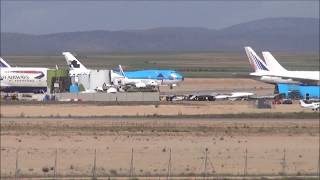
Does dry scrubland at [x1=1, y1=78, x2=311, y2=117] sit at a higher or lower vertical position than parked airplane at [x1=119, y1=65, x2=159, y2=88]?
lower

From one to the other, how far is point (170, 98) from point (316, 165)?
2174 inches

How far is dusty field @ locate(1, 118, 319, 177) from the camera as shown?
42625 millimetres

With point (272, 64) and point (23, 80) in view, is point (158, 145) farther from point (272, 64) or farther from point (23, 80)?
point (272, 64)

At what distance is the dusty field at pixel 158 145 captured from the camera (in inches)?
1678

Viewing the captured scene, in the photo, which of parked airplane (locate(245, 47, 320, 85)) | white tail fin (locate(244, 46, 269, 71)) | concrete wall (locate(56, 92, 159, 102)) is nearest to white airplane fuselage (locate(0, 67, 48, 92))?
concrete wall (locate(56, 92, 159, 102))

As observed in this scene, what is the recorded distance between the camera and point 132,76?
13662cm

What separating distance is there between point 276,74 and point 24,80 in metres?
39.1

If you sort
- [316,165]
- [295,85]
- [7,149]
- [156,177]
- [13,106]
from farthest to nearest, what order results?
[295,85] < [13,106] < [7,149] < [316,165] < [156,177]

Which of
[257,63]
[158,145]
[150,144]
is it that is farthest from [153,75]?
[158,145]

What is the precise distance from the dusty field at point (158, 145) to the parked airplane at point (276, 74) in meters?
46.1

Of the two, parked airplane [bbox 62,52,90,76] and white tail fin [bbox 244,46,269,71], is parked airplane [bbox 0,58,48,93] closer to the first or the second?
parked airplane [bbox 62,52,90,76]

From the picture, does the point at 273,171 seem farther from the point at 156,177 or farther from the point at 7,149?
the point at 7,149

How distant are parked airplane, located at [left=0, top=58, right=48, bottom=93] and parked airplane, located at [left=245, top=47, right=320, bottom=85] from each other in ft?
114

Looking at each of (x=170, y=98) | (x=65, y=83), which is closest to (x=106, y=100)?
(x=170, y=98)
